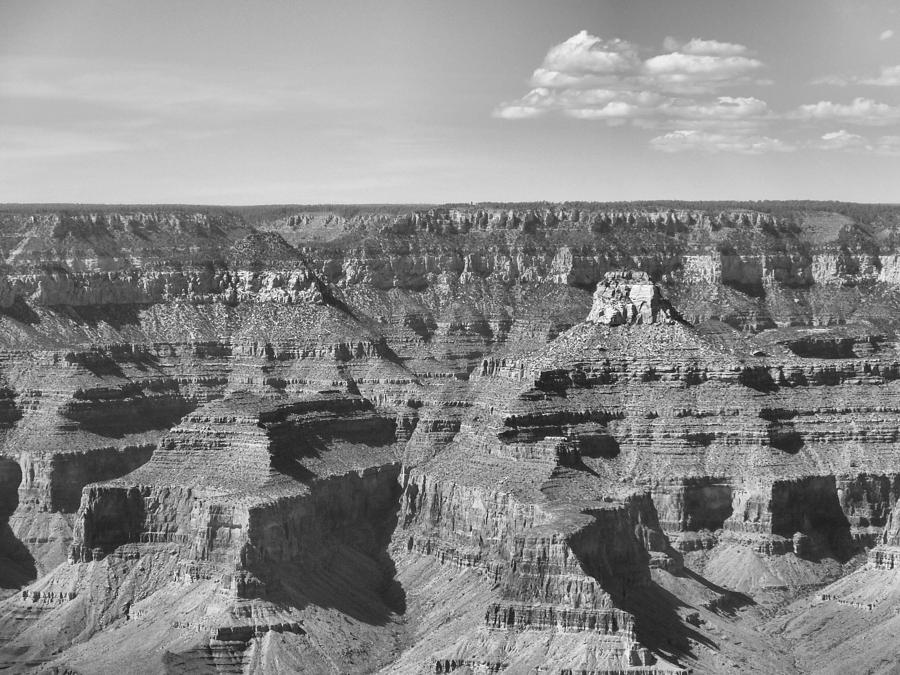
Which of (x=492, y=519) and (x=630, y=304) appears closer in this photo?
(x=492, y=519)

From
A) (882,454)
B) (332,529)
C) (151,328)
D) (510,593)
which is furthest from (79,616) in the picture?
(151,328)

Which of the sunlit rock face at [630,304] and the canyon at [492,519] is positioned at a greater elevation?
the sunlit rock face at [630,304]

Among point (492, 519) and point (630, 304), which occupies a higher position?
point (630, 304)

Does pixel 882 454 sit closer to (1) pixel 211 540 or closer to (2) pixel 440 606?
(2) pixel 440 606

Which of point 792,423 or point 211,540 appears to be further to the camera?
point 792,423

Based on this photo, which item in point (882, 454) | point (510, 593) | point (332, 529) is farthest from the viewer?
point (882, 454)

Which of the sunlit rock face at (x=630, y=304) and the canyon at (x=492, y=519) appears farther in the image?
the sunlit rock face at (x=630, y=304)

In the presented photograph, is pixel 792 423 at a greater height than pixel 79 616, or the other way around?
pixel 792 423

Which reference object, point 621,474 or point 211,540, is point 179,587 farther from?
point 621,474

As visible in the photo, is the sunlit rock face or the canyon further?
the sunlit rock face

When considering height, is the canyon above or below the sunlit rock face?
below

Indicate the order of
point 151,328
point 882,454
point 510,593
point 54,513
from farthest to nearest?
1. point 151,328
2. point 54,513
3. point 882,454
4. point 510,593
